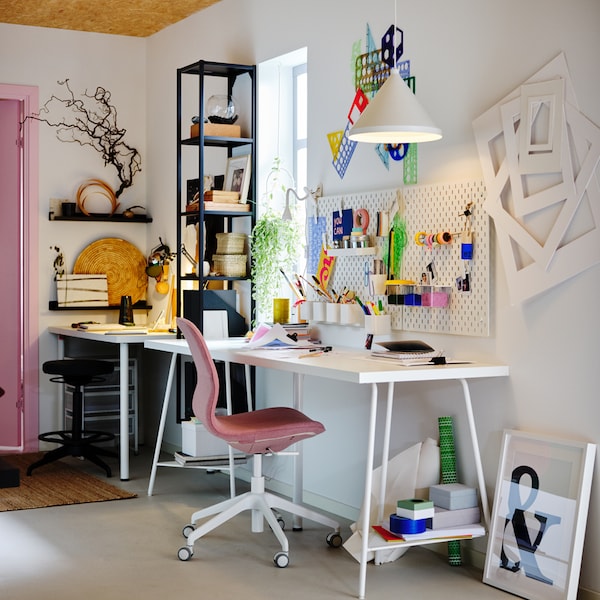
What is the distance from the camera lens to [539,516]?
3371 mm

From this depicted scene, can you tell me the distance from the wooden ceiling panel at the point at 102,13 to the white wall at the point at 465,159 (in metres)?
0.59

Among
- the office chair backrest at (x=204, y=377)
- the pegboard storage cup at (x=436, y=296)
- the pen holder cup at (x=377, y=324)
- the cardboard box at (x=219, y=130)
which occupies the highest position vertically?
the cardboard box at (x=219, y=130)

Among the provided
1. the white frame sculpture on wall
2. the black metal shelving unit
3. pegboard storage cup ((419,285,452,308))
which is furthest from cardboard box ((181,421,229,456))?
the white frame sculpture on wall

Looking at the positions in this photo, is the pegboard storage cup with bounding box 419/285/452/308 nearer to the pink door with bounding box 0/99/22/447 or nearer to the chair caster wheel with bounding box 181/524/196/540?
the chair caster wheel with bounding box 181/524/196/540

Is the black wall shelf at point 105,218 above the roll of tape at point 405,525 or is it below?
above

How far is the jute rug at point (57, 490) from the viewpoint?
187 inches

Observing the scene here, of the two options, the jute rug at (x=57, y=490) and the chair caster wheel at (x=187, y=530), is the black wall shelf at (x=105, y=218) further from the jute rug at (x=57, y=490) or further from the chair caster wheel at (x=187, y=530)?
the chair caster wheel at (x=187, y=530)

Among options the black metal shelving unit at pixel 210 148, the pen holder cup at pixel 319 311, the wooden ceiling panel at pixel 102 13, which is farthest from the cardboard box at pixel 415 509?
the wooden ceiling panel at pixel 102 13

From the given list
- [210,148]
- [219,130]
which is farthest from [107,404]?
[219,130]

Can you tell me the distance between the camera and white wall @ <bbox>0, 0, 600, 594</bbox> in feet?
10.8

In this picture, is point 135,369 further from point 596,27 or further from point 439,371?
point 596,27

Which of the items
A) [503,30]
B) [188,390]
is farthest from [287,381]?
[503,30]

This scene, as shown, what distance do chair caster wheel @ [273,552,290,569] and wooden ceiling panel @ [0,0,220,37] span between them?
318 centimetres

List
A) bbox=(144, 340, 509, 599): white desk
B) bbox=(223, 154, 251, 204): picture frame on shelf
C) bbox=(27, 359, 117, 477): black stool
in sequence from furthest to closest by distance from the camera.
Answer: bbox=(27, 359, 117, 477): black stool < bbox=(223, 154, 251, 204): picture frame on shelf < bbox=(144, 340, 509, 599): white desk
